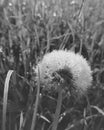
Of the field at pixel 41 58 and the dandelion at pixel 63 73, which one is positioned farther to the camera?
the field at pixel 41 58

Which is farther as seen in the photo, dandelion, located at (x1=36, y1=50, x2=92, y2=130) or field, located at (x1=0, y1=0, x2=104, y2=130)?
field, located at (x1=0, y1=0, x2=104, y2=130)

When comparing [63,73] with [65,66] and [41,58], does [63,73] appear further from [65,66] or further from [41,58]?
[41,58]

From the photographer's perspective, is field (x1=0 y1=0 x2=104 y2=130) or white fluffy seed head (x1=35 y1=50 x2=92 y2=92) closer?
white fluffy seed head (x1=35 y1=50 x2=92 y2=92)
